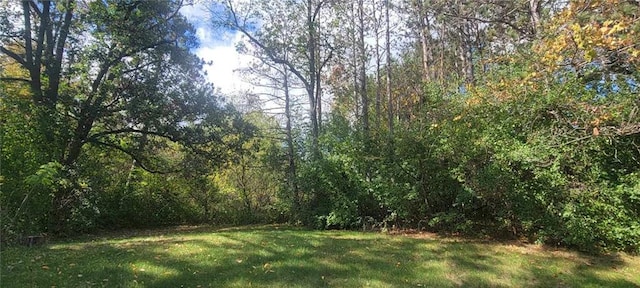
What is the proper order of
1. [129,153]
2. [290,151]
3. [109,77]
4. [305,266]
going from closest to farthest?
[305,266]
[109,77]
[129,153]
[290,151]

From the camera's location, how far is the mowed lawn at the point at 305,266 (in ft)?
17.0

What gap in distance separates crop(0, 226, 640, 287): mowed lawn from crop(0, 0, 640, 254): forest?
111 cm

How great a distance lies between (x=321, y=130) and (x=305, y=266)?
10591mm

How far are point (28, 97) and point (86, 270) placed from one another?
25.7 ft

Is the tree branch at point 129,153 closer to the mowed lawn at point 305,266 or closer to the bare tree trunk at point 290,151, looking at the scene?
the bare tree trunk at point 290,151

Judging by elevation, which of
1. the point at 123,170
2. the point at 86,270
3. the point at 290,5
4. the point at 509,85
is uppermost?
the point at 290,5

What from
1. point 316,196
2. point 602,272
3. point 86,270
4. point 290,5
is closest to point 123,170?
point 316,196

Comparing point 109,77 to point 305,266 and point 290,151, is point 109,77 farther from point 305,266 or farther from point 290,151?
point 305,266

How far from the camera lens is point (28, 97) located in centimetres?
1053

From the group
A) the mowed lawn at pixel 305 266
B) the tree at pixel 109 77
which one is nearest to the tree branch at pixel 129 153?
the tree at pixel 109 77

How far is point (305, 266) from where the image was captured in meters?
6.10

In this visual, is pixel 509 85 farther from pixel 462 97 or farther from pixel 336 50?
pixel 336 50

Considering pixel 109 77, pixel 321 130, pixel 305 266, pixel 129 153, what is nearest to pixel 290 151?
pixel 321 130

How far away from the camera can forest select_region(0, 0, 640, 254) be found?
7078mm
